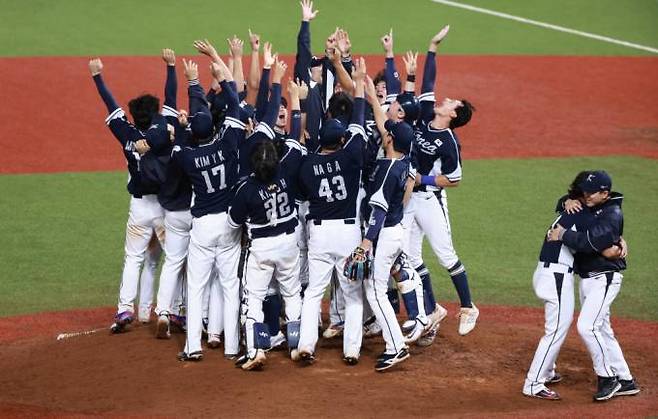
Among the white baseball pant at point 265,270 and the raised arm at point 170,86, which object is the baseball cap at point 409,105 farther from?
the raised arm at point 170,86

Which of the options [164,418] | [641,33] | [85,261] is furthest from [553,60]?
[164,418]

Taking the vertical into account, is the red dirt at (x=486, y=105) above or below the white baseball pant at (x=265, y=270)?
above

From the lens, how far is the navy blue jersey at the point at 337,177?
735 centimetres

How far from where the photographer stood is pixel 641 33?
22172mm

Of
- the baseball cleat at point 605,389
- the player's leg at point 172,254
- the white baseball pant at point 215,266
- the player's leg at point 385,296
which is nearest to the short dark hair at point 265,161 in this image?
the white baseball pant at point 215,266

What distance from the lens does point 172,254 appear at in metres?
8.13

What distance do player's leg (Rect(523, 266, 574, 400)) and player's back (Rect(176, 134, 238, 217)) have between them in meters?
2.37

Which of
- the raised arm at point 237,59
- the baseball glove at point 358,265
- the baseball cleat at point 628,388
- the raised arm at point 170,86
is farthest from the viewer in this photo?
the raised arm at point 237,59

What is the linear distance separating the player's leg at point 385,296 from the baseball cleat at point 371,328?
0.79 metres

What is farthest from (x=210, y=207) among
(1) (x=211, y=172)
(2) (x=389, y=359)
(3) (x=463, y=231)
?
(3) (x=463, y=231)

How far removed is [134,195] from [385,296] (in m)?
2.27

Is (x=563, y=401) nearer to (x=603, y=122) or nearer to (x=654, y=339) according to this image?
(x=654, y=339)

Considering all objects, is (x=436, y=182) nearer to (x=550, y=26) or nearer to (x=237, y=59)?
(x=237, y=59)

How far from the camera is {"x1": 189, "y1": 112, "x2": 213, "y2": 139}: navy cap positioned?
7.58 metres
